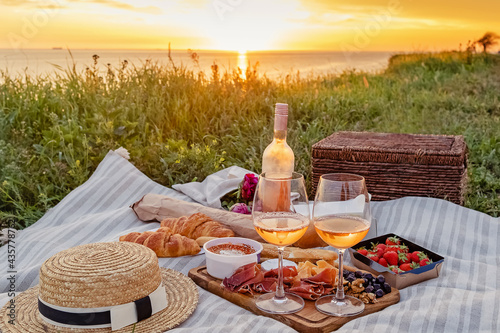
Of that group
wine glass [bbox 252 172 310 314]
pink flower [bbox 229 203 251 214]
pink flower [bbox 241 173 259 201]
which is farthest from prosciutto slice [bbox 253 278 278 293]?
pink flower [bbox 241 173 259 201]

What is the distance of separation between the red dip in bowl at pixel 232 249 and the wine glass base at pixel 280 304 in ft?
0.87

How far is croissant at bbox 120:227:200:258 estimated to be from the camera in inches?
98.6

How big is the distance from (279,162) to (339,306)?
0.97m

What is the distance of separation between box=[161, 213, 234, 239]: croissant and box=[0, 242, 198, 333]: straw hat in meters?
0.73

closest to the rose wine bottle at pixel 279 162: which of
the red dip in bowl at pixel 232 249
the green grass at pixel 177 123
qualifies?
the red dip in bowl at pixel 232 249

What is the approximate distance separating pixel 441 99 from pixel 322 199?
6636 mm

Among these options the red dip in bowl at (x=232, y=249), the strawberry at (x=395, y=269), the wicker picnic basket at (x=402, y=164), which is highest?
the wicker picnic basket at (x=402, y=164)

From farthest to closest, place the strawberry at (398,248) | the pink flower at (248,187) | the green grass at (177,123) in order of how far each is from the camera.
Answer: the green grass at (177,123) → the pink flower at (248,187) → the strawberry at (398,248)

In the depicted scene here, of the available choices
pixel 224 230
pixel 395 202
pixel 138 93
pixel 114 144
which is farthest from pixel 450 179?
pixel 138 93

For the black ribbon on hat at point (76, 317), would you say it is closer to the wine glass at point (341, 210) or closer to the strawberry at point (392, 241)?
the wine glass at point (341, 210)

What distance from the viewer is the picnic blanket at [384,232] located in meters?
1.88

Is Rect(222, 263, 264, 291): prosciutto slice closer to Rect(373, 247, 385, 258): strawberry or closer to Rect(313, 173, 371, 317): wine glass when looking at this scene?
Rect(313, 173, 371, 317): wine glass

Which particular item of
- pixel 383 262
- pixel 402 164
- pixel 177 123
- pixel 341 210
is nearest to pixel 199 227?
pixel 383 262

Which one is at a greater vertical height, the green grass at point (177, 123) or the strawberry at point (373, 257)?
the green grass at point (177, 123)
